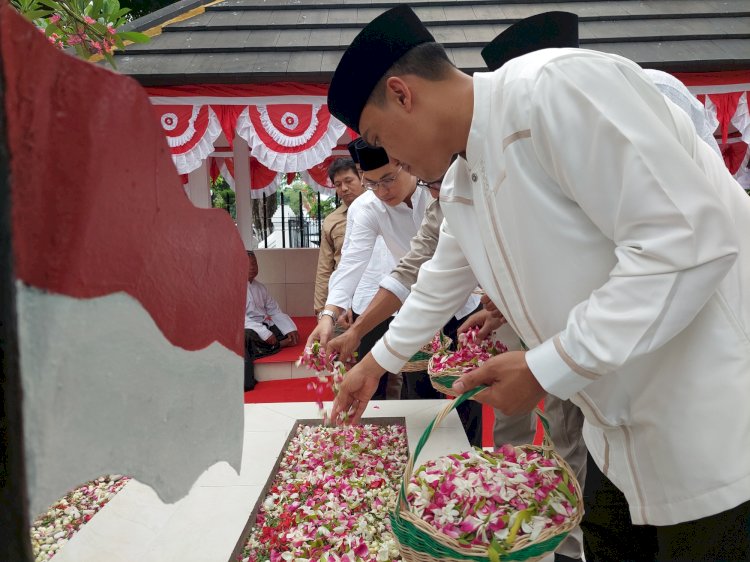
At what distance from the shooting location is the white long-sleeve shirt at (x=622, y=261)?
32.6 inches

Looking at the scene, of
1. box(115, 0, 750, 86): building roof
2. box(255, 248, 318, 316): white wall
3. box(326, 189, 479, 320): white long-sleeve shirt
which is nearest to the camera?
box(326, 189, 479, 320): white long-sleeve shirt

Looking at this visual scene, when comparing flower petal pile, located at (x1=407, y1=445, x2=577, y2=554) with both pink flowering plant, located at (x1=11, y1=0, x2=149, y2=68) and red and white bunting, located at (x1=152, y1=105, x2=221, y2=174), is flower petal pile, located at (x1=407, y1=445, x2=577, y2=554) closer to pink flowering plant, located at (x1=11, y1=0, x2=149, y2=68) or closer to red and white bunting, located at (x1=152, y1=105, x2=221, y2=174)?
pink flowering plant, located at (x1=11, y1=0, x2=149, y2=68)

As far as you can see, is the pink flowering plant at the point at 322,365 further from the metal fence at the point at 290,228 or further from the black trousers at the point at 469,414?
the metal fence at the point at 290,228

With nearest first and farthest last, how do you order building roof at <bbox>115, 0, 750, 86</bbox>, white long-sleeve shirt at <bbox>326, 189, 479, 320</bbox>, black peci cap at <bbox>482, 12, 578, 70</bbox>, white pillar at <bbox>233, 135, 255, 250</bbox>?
black peci cap at <bbox>482, 12, 578, 70</bbox>
white long-sleeve shirt at <bbox>326, 189, 479, 320</bbox>
building roof at <bbox>115, 0, 750, 86</bbox>
white pillar at <bbox>233, 135, 255, 250</bbox>

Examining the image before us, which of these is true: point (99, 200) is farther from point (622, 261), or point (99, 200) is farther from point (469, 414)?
point (469, 414)

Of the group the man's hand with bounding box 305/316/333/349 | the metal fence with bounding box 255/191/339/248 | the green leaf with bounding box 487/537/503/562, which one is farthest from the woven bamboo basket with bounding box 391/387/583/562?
the metal fence with bounding box 255/191/339/248

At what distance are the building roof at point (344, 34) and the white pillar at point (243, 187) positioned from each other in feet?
4.01

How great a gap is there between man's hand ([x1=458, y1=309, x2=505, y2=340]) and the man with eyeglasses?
488 mm

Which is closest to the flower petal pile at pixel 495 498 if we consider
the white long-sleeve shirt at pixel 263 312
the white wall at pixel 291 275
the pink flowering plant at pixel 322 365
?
the pink flowering plant at pixel 322 365

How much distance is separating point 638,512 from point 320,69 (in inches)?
156

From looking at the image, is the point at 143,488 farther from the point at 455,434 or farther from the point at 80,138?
the point at 80,138

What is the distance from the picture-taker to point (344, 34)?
493 centimetres

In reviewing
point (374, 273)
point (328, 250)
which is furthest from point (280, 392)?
point (374, 273)

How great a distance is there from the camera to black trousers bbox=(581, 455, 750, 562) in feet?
3.26
